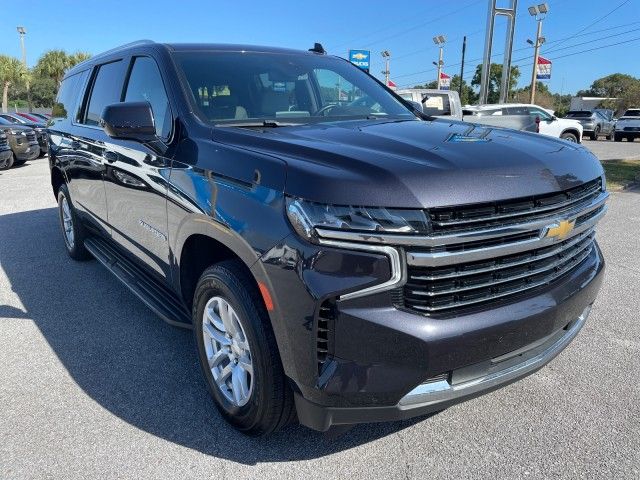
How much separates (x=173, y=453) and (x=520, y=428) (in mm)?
1720

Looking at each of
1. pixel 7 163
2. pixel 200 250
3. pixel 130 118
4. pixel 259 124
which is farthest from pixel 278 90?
pixel 7 163

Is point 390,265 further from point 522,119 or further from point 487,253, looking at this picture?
point 522,119

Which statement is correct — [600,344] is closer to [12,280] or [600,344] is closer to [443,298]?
[443,298]

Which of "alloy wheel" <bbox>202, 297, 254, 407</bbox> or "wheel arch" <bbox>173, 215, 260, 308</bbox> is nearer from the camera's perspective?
"wheel arch" <bbox>173, 215, 260, 308</bbox>

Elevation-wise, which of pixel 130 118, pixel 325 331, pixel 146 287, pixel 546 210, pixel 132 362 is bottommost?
pixel 132 362

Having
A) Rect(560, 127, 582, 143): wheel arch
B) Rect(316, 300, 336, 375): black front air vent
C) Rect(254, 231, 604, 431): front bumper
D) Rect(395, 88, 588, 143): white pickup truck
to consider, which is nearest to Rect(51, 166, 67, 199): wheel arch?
Rect(254, 231, 604, 431): front bumper

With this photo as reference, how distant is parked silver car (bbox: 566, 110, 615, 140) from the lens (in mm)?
28672

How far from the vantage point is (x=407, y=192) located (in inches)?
75.9

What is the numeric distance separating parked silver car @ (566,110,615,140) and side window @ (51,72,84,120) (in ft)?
93.6

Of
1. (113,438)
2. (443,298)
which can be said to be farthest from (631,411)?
(113,438)

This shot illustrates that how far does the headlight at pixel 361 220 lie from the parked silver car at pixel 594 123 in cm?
3049

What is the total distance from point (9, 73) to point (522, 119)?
150ft

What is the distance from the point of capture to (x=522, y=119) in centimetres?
1773

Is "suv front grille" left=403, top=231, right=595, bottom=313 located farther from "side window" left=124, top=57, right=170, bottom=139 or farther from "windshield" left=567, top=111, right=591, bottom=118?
"windshield" left=567, top=111, right=591, bottom=118
